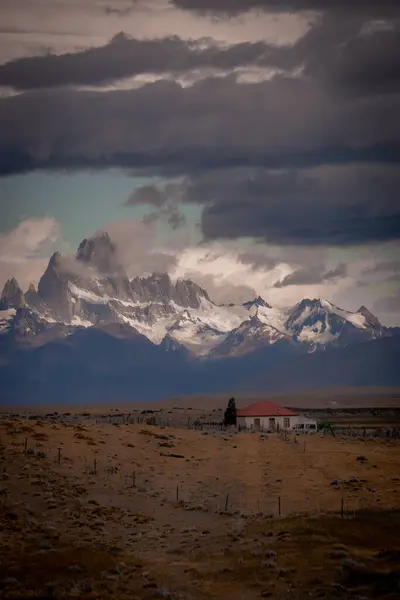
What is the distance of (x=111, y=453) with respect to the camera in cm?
8988

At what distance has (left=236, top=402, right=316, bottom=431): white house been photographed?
5458 inches

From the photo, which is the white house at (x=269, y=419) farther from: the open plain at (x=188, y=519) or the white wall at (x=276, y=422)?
the open plain at (x=188, y=519)

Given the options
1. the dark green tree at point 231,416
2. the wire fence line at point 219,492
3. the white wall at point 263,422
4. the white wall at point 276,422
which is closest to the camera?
the wire fence line at point 219,492

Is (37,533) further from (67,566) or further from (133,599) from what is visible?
(133,599)

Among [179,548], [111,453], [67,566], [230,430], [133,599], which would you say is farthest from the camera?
[230,430]

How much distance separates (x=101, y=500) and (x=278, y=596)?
23.8m

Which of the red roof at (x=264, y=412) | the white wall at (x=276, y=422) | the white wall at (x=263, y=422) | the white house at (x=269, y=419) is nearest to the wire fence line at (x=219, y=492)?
the white wall at (x=263, y=422)

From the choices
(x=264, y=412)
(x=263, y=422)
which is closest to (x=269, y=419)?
(x=263, y=422)

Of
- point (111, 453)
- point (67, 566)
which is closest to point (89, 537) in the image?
point (67, 566)

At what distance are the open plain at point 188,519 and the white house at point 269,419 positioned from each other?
35909 mm

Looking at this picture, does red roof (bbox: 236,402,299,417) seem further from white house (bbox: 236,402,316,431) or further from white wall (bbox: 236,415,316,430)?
white wall (bbox: 236,415,316,430)

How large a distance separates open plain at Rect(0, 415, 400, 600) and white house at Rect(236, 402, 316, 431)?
35.9 m

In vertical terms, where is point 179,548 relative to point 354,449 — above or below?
below

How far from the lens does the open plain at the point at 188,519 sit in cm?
4841
